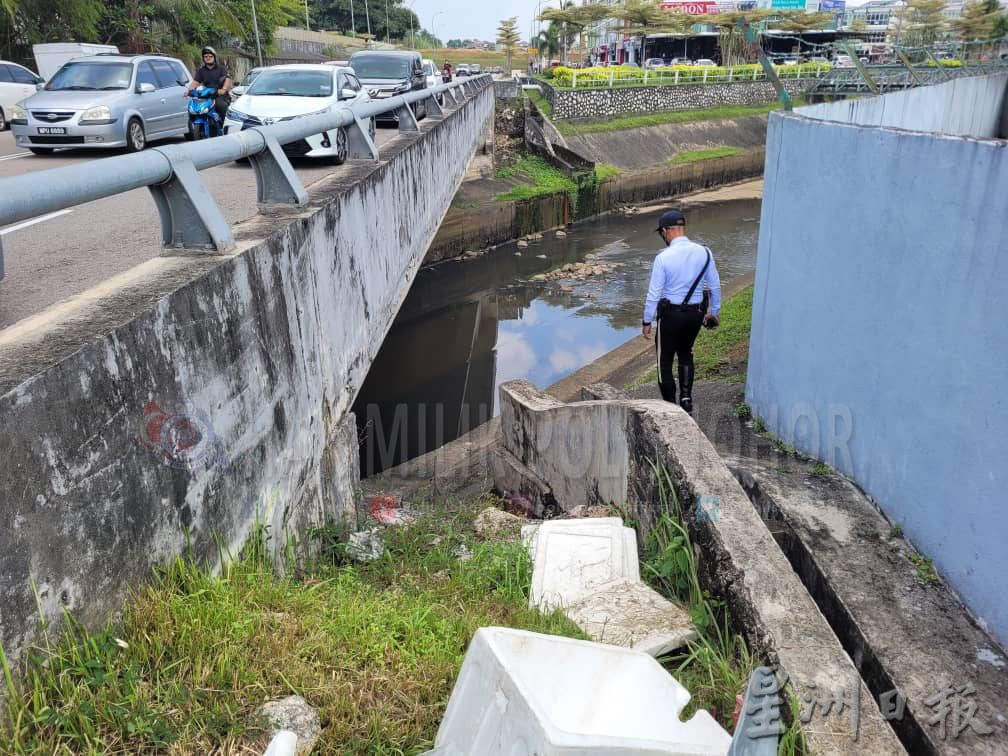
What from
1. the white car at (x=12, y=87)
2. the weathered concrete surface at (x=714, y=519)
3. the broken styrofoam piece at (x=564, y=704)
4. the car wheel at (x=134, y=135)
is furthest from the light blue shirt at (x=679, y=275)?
the white car at (x=12, y=87)

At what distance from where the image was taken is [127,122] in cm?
1040

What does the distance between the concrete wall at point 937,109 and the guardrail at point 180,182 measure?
3904mm

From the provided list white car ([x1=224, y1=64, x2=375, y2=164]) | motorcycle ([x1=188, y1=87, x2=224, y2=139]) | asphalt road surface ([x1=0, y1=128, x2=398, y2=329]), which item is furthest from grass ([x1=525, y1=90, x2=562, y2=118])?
asphalt road surface ([x1=0, y1=128, x2=398, y2=329])

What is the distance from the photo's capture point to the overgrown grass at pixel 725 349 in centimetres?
858

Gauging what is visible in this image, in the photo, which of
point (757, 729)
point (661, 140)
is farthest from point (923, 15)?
point (757, 729)

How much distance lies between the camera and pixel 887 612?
12.2 ft

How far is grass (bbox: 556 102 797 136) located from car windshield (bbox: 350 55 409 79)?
11621 mm

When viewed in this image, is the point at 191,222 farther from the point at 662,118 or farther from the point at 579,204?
the point at 662,118

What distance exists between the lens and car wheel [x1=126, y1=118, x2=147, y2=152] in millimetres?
10508

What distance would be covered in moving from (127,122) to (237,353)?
883 centimetres

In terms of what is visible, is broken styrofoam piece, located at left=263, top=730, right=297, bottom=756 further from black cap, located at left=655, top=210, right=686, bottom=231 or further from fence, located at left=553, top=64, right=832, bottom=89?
fence, located at left=553, top=64, right=832, bottom=89

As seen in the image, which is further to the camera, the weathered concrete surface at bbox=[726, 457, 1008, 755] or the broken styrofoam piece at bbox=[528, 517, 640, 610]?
the broken styrofoam piece at bbox=[528, 517, 640, 610]

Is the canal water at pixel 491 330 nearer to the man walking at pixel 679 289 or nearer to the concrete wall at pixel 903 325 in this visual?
the man walking at pixel 679 289

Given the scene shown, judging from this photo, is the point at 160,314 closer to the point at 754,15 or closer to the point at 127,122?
the point at 127,122
